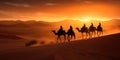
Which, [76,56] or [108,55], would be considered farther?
[108,55]

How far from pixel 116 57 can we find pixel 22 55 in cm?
551

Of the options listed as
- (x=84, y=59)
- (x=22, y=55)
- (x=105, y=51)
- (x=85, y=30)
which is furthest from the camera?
(x=85, y=30)

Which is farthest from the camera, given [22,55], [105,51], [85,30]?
[85,30]

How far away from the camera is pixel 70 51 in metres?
16.3

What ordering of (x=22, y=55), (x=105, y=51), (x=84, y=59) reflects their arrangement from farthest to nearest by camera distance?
(x=105, y=51)
(x=22, y=55)
(x=84, y=59)

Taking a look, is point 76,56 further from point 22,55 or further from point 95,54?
point 22,55

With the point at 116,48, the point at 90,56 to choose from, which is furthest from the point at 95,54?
the point at 116,48

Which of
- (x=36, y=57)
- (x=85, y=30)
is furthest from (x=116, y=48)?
(x=85, y=30)

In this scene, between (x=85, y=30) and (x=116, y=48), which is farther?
(x=85, y=30)

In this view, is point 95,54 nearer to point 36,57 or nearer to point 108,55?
point 108,55

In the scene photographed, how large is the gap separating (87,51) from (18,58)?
429 centimetres

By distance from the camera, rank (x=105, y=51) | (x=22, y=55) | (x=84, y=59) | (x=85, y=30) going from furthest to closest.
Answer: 1. (x=85, y=30)
2. (x=105, y=51)
3. (x=22, y=55)
4. (x=84, y=59)

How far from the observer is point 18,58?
15469 mm

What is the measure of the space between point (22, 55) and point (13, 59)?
0.82 metres
